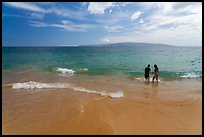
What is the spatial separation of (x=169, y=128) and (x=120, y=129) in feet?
4.37

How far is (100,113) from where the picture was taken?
6648mm

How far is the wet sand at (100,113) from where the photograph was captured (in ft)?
18.1

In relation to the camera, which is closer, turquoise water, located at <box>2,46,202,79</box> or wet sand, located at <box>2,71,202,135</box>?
wet sand, located at <box>2,71,202,135</box>

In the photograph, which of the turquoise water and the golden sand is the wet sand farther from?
the turquoise water

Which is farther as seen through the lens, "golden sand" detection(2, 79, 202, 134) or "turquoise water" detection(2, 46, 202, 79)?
"turquoise water" detection(2, 46, 202, 79)

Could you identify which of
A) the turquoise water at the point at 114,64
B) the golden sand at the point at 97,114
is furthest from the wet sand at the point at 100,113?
→ the turquoise water at the point at 114,64

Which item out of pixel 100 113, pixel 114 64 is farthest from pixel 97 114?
pixel 114 64

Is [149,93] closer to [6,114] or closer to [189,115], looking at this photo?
[189,115]

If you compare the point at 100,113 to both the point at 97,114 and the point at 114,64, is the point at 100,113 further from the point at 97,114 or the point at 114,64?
the point at 114,64

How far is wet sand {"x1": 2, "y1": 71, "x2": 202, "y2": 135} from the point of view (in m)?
5.52

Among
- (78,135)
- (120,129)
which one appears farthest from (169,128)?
(78,135)

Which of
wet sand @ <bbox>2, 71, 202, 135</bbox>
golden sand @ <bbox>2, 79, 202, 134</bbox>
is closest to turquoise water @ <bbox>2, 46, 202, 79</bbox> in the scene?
wet sand @ <bbox>2, 71, 202, 135</bbox>

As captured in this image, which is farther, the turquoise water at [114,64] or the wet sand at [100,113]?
the turquoise water at [114,64]

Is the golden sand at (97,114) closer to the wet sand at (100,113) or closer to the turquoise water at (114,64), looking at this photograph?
the wet sand at (100,113)
